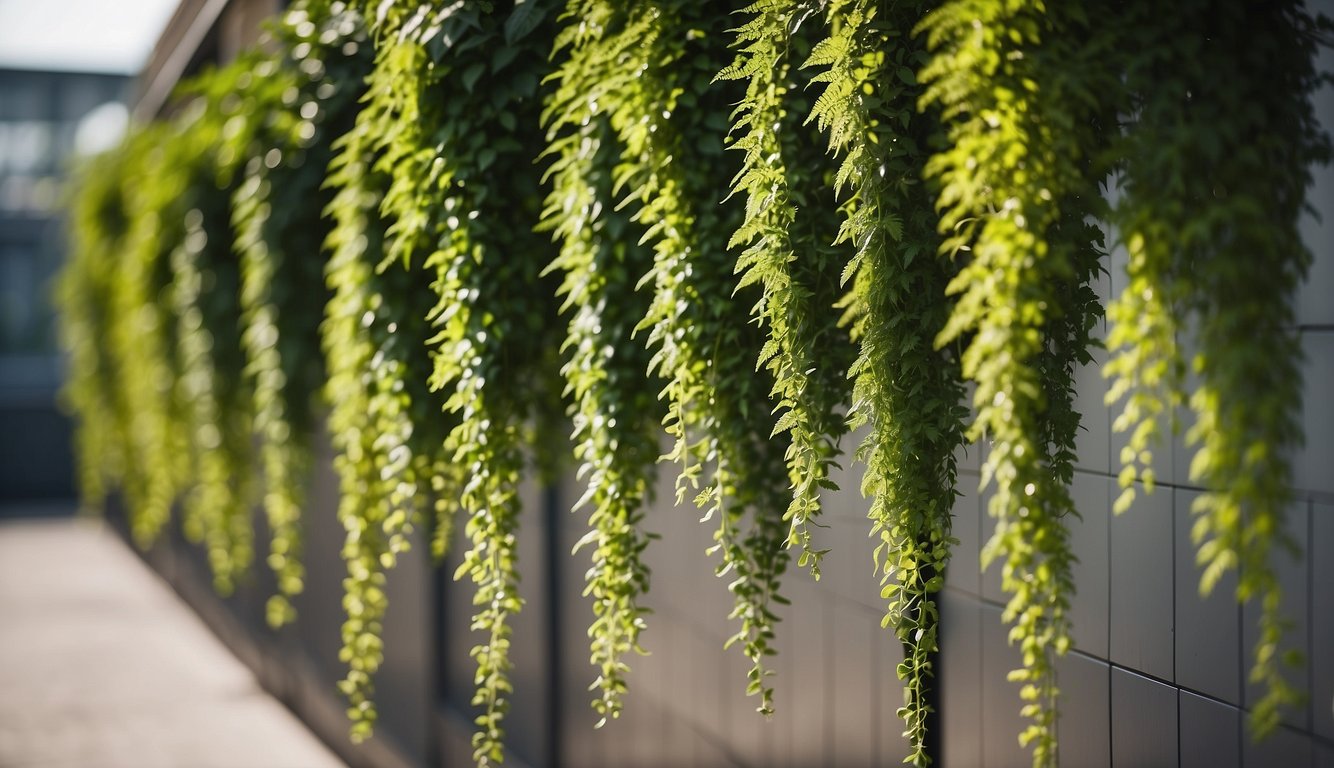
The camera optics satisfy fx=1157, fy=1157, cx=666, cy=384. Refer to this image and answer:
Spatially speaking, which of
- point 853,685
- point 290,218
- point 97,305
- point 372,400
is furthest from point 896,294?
point 97,305

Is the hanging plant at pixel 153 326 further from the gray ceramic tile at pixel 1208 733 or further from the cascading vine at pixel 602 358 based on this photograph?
the gray ceramic tile at pixel 1208 733

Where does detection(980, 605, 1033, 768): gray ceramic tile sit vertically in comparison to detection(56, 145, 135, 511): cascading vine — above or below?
below

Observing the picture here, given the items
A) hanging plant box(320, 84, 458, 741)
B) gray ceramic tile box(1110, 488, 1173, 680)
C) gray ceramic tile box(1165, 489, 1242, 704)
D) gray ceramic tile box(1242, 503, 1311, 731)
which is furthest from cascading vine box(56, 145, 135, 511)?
gray ceramic tile box(1242, 503, 1311, 731)

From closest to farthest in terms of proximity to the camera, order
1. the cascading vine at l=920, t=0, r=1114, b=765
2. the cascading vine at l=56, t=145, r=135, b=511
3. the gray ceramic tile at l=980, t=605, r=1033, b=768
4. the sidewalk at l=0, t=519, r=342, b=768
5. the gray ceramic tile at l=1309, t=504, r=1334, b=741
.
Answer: the cascading vine at l=920, t=0, r=1114, b=765, the gray ceramic tile at l=1309, t=504, r=1334, b=741, the gray ceramic tile at l=980, t=605, r=1033, b=768, the sidewalk at l=0, t=519, r=342, b=768, the cascading vine at l=56, t=145, r=135, b=511

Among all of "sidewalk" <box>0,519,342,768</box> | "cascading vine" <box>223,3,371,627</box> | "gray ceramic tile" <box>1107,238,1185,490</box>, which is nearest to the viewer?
"gray ceramic tile" <box>1107,238,1185,490</box>

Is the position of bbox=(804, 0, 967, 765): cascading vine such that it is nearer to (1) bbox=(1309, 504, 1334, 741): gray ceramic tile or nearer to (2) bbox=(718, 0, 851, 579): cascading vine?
(2) bbox=(718, 0, 851, 579): cascading vine

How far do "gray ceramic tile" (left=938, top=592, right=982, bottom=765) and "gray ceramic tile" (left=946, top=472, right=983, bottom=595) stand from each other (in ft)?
0.09

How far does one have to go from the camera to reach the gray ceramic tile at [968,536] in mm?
1888

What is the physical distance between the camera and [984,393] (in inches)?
42.6

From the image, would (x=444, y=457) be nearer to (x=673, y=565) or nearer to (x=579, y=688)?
(x=673, y=565)

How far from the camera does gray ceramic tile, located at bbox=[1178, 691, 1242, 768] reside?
4.77ft

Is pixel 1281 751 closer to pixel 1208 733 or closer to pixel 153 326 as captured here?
pixel 1208 733

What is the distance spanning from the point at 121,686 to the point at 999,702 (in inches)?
180

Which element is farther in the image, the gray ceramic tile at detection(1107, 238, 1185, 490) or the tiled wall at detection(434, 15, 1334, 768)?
the gray ceramic tile at detection(1107, 238, 1185, 490)
